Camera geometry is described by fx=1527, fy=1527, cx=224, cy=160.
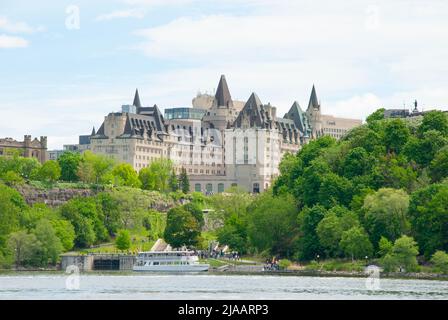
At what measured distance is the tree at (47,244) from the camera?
18875 centimetres

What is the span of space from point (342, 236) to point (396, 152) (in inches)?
949

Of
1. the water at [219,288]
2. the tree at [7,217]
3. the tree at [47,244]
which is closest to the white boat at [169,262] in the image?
the tree at [47,244]

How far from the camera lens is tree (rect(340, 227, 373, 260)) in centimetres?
16188

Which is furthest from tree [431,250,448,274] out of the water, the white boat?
the white boat

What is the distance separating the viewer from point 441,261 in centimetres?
14975

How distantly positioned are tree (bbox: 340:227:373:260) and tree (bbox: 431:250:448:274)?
12.2m

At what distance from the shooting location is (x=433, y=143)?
586 feet

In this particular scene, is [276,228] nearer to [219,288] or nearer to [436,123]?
[436,123]

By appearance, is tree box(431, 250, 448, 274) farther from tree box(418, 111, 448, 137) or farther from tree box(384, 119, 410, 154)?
tree box(384, 119, 410, 154)

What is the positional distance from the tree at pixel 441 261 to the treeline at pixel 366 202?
7.30ft
